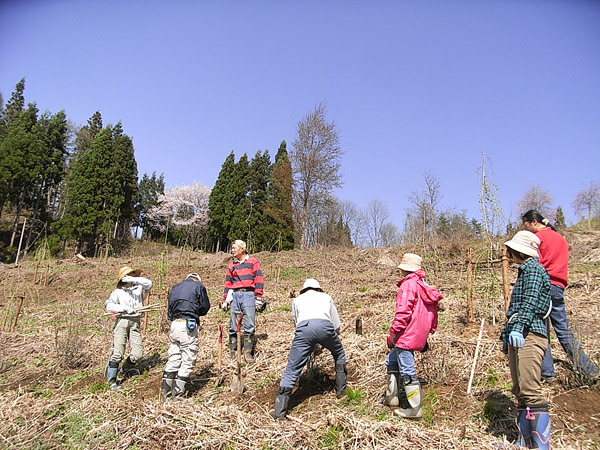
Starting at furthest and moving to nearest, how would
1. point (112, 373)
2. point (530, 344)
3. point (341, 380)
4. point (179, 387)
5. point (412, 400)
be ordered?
point (112, 373) → point (179, 387) → point (341, 380) → point (412, 400) → point (530, 344)

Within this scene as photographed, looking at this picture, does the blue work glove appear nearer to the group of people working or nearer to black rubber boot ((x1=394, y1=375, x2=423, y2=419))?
the group of people working

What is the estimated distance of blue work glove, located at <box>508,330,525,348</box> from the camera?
282 cm

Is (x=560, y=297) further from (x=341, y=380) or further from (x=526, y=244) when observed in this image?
(x=341, y=380)

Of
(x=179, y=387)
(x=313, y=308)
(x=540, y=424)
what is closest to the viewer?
(x=540, y=424)

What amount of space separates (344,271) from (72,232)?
19.6 m

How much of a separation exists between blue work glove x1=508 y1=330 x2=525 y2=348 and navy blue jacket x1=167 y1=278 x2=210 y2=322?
336 centimetres

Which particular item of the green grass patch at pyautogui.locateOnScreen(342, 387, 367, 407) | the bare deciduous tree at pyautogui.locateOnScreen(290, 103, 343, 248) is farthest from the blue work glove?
the bare deciduous tree at pyautogui.locateOnScreen(290, 103, 343, 248)

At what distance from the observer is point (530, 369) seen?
9.31 feet

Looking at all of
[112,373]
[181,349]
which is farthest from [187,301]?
[112,373]

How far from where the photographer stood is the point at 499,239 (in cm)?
749

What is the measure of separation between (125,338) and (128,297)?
0.56 metres

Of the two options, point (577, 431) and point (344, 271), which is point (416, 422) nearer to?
point (577, 431)

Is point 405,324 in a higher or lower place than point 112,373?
higher

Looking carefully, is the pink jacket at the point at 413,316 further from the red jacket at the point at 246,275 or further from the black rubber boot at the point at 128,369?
the black rubber boot at the point at 128,369
